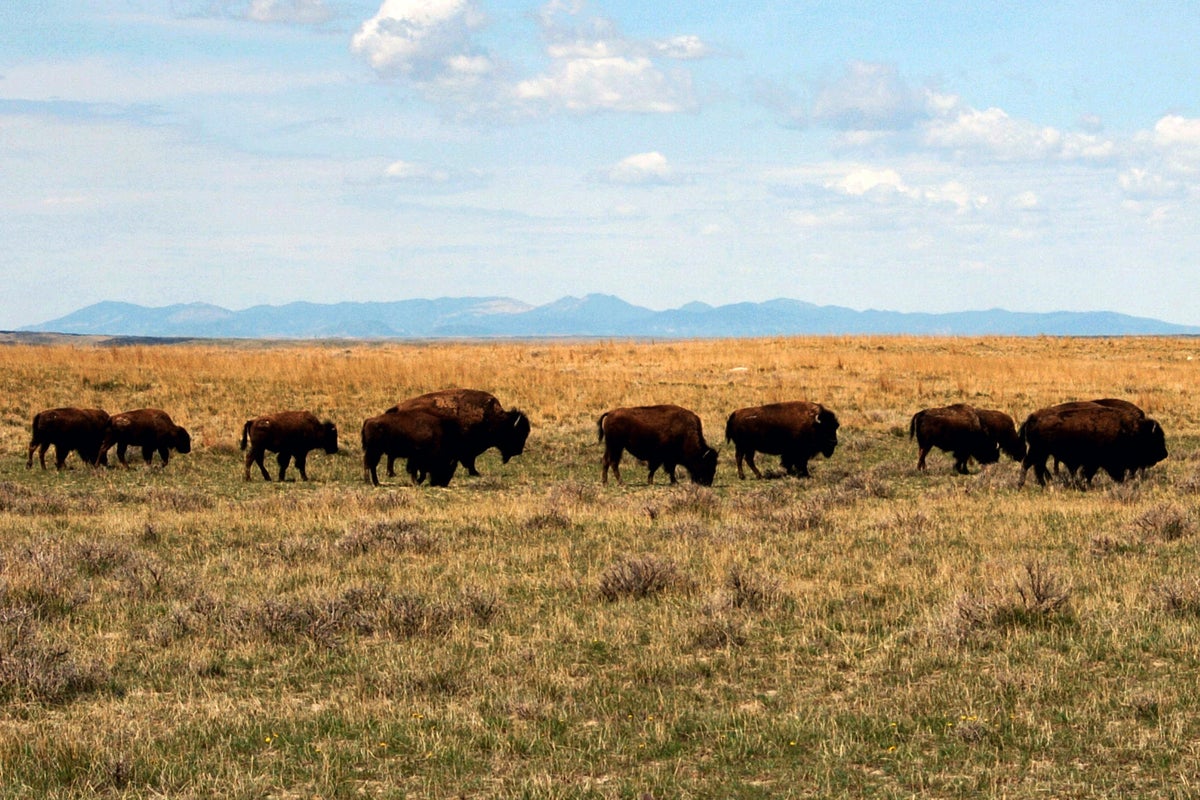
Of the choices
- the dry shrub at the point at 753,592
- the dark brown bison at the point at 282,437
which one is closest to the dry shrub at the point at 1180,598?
the dry shrub at the point at 753,592

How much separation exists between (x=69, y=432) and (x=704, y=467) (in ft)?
38.6

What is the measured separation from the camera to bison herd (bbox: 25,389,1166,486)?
18688 millimetres

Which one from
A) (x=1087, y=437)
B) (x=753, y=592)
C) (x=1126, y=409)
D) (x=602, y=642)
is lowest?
(x=602, y=642)

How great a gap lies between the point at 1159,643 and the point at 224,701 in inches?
251

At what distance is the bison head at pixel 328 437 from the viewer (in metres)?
22.8

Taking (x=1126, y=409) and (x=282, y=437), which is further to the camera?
(x=282, y=437)

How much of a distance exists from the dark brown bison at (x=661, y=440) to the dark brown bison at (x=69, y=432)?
379 inches

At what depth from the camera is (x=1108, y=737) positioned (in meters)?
6.55

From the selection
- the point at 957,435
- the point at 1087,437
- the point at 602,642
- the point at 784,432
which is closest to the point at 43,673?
the point at 602,642

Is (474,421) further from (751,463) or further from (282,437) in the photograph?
(751,463)

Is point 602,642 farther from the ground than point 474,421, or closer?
closer

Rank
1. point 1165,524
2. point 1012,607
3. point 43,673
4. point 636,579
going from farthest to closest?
point 1165,524, point 636,579, point 1012,607, point 43,673

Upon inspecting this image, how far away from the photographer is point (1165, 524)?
13.2 metres

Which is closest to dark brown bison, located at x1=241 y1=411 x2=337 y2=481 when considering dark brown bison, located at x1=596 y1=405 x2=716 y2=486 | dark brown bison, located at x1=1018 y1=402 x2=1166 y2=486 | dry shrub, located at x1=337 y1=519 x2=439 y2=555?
dark brown bison, located at x1=596 y1=405 x2=716 y2=486
